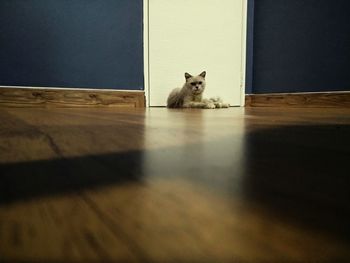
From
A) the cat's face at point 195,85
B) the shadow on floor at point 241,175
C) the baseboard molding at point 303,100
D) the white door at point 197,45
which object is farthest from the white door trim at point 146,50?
the shadow on floor at point 241,175

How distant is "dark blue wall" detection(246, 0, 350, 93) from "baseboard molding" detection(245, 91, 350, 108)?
0.05 meters

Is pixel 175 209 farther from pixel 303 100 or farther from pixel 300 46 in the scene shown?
pixel 300 46

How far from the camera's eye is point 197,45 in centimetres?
310

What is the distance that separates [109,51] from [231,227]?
270cm

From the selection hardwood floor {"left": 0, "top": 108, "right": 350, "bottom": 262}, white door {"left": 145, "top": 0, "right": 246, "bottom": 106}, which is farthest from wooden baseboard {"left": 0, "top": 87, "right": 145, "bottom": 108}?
hardwood floor {"left": 0, "top": 108, "right": 350, "bottom": 262}

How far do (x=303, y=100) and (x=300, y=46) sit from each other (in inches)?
18.8

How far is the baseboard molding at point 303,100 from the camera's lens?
2.46 metres

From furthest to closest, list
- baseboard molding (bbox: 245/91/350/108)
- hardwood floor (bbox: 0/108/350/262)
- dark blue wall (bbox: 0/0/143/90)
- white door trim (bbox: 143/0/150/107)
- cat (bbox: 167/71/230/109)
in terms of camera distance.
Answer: white door trim (bbox: 143/0/150/107) → cat (bbox: 167/71/230/109) → baseboard molding (bbox: 245/91/350/108) → dark blue wall (bbox: 0/0/143/90) → hardwood floor (bbox: 0/108/350/262)

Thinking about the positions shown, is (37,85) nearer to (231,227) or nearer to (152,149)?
(152,149)

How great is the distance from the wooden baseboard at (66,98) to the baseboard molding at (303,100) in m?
1.21

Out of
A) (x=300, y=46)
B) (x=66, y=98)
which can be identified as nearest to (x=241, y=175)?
(x=66, y=98)

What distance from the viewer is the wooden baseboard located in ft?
7.68

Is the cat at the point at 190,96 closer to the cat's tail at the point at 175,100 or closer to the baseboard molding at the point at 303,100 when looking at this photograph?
the cat's tail at the point at 175,100

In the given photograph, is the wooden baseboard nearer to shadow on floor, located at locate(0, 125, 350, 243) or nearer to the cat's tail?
the cat's tail
